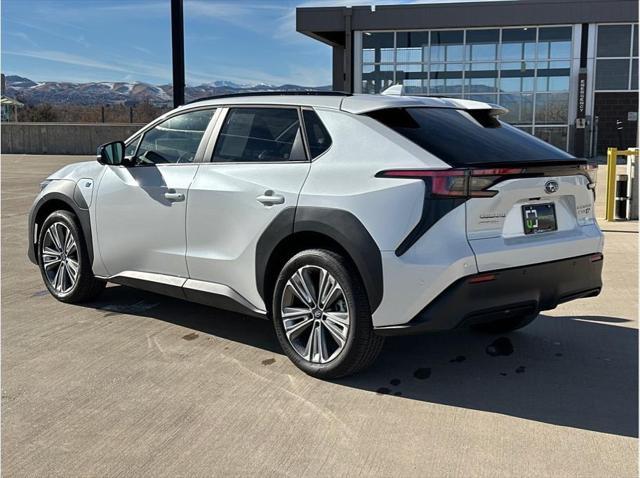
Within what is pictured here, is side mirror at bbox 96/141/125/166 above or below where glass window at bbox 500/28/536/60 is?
below

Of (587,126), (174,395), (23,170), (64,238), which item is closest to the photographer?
(174,395)

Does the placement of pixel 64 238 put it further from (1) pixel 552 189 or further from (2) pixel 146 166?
(1) pixel 552 189

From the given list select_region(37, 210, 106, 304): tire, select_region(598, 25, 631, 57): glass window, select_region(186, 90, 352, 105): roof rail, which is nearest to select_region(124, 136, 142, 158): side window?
select_region(186, 90, 352, 105): roof rail

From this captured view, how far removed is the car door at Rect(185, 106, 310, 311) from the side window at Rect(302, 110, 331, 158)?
65 mm

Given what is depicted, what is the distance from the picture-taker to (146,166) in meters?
5.34

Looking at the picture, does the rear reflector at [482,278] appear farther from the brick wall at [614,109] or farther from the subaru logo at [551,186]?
the brick wall at [614,109]

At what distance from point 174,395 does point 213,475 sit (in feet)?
3.19

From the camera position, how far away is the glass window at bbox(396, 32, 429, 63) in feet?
96.8

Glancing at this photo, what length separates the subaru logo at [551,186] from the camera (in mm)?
4027

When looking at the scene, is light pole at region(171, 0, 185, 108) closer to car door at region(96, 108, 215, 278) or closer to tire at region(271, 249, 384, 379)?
car door at region(96, 108, 215, 278)

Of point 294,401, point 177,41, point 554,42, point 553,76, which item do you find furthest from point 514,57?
point 294,401

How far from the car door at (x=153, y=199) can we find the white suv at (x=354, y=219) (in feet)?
0.05

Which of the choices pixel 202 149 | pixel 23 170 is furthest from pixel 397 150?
pixel 23 170

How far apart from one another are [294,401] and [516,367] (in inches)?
60.9
